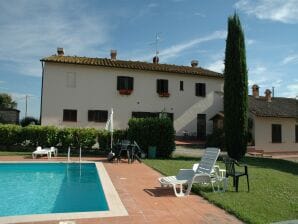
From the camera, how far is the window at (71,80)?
30.5 m

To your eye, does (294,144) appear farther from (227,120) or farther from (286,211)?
(286,211)

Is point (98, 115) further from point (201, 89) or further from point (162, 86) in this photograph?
point (201, 89)

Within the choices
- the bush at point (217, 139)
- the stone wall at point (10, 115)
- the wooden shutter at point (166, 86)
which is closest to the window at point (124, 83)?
the wooden shutter at point (166, 86)

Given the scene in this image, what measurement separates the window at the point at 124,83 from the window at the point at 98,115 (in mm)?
2674

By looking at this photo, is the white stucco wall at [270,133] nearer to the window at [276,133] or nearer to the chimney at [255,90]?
the window at [276,133]

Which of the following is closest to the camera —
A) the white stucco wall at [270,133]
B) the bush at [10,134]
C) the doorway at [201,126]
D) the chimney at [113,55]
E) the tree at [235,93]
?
the tree at [235,93]

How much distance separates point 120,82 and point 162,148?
1261cm

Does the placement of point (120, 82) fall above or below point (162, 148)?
above

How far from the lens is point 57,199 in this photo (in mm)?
9773

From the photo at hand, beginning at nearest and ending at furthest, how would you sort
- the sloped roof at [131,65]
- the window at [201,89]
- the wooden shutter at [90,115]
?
1. the sloped roof at [131,65]
2. the wooden shutter at [90,115]
3. the window at [201,89]

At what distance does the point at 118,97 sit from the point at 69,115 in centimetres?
466

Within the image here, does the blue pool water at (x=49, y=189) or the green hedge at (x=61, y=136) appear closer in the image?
the blue pool water at (x=49, y=189)

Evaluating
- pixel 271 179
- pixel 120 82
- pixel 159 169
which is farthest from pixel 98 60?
pixel 271 179

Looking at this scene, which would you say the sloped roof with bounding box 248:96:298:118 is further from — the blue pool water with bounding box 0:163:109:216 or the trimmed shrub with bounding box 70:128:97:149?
the blue pool water with bounding box 0:163:109:216
